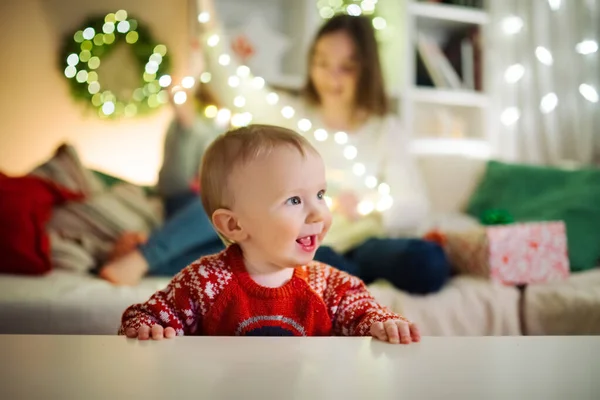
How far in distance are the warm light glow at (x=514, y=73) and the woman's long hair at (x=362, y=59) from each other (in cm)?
68

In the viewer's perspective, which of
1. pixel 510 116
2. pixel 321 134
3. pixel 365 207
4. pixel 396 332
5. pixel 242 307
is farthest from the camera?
pixel 510 116

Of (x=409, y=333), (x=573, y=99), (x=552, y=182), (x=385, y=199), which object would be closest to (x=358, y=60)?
(x=385, y=199)

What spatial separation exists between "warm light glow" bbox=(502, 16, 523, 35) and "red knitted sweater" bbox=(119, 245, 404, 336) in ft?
5.31

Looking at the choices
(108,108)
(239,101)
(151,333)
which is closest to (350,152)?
(239,101)

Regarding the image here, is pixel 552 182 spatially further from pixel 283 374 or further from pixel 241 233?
pixel 283 374

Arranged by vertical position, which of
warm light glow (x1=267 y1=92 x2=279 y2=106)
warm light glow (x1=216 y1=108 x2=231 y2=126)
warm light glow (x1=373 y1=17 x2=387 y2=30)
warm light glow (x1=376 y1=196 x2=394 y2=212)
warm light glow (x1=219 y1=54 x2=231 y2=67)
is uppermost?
warm light glow (x1=373 y1=17 x2=387 y2=30)

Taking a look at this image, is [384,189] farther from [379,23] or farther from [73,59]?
[73,59]

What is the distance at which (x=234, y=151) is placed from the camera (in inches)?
23.9

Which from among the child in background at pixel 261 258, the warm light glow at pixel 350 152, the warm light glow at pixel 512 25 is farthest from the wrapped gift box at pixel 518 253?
the warm light glow at pixel 512 25

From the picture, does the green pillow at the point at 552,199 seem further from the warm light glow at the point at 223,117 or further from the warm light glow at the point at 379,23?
the warm light glow at the point at 223,117

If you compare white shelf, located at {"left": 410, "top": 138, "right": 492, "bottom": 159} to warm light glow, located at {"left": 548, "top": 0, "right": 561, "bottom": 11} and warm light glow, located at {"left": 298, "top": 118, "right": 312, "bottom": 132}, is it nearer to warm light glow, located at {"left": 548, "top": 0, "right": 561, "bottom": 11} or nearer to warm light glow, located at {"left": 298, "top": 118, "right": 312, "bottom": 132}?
warm light glow, located at {"left": 548, "top": 0, "right": 561, "bottom": 11}

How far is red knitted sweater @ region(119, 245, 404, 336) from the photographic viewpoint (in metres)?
0.59

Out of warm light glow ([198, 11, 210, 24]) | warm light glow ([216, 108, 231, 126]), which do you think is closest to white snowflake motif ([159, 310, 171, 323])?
warm light glow ([216, 108, 231, 126])

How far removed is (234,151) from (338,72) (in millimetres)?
929
